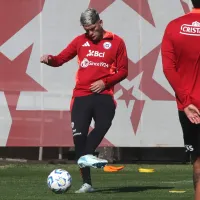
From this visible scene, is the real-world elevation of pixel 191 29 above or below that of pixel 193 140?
above

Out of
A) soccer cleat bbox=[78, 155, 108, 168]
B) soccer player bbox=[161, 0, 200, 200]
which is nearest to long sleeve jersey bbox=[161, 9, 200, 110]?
soccer player bbox=[161, 0, 200, 200]

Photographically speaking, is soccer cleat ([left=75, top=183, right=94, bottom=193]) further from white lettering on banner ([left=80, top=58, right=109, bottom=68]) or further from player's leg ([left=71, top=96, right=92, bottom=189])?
white lettering on banner ([left=80, top=58, right=109, bottom=68])

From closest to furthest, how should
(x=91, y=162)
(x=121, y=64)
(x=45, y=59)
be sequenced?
(x=91, y=162), (x=121, y=64), (x=45, y=59)

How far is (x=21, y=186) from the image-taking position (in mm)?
11773

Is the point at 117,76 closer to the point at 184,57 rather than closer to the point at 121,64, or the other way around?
the point at 121,64

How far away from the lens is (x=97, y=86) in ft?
34.2

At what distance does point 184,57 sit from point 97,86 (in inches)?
121

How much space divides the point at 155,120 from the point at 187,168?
1.37 metres

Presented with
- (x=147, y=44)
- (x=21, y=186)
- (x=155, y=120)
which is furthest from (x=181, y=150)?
(x=21, y=186)

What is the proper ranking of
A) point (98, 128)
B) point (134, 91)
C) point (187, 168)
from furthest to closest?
1. point (134, 91)
2. point (187, 168)
3. point (98, 128)

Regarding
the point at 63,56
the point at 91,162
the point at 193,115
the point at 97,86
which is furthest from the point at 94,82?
the point at 193,115

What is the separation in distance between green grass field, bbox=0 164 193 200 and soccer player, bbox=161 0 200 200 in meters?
2.73

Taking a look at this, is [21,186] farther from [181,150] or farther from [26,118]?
[181,150]

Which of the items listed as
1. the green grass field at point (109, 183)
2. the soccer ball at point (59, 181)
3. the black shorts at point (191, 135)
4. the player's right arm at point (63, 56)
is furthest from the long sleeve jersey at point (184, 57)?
the player's right arm at point (63, 56)
